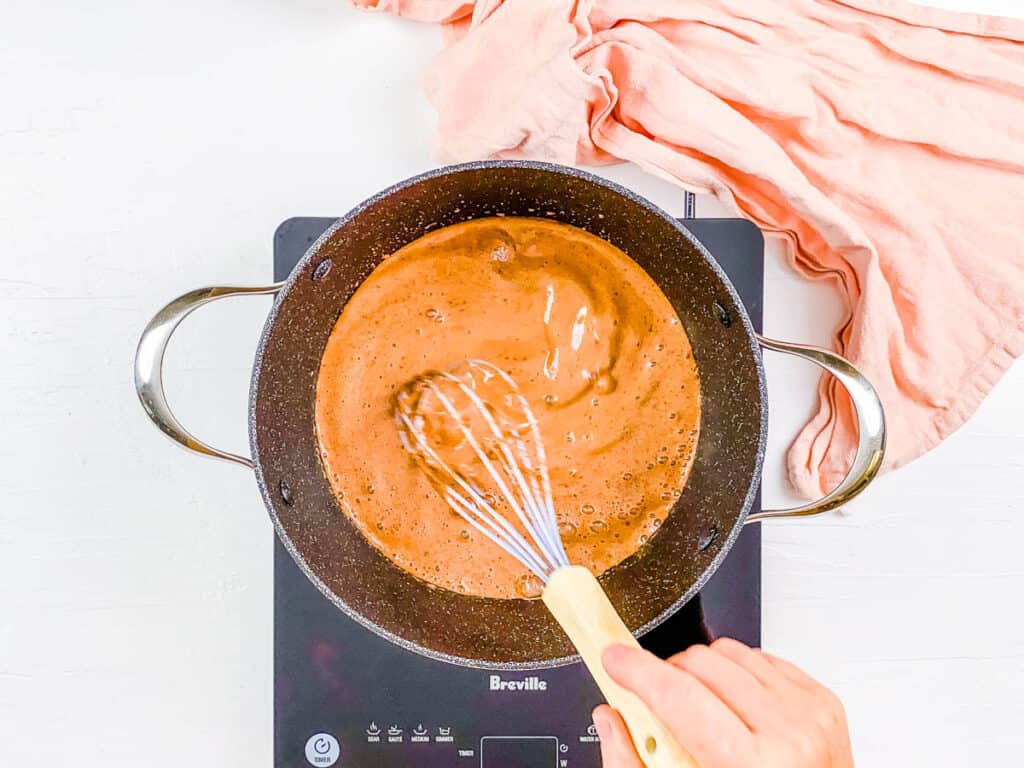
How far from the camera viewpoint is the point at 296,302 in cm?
58

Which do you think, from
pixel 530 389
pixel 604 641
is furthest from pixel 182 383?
pixel 604 641

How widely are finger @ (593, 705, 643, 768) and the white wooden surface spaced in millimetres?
318

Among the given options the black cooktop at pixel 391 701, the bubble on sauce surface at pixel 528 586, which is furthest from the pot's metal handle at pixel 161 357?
the bubble on sauce surface at pixel 528 586

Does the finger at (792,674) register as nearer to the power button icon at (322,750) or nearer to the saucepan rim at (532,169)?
the saucepan rim at (532,169)

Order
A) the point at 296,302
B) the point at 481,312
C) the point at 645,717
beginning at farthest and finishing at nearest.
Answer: the point at 481,312 → the point at 296,302 → the point at 645,717

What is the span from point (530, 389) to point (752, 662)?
297 millimetres

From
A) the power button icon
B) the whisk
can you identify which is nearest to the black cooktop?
the power button icon

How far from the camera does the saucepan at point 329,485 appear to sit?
550 millimetres

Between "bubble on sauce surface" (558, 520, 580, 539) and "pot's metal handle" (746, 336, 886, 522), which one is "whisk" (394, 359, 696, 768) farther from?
"pot's metal handle" (746, 336, 886, 522)

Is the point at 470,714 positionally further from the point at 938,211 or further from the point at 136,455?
the point at 938,211

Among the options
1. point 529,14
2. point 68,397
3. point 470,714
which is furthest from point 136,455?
point 529,14

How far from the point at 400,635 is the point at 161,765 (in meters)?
0.27

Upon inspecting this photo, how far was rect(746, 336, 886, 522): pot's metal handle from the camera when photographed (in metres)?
0.54

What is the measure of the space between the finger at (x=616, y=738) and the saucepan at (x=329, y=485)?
0.12m
